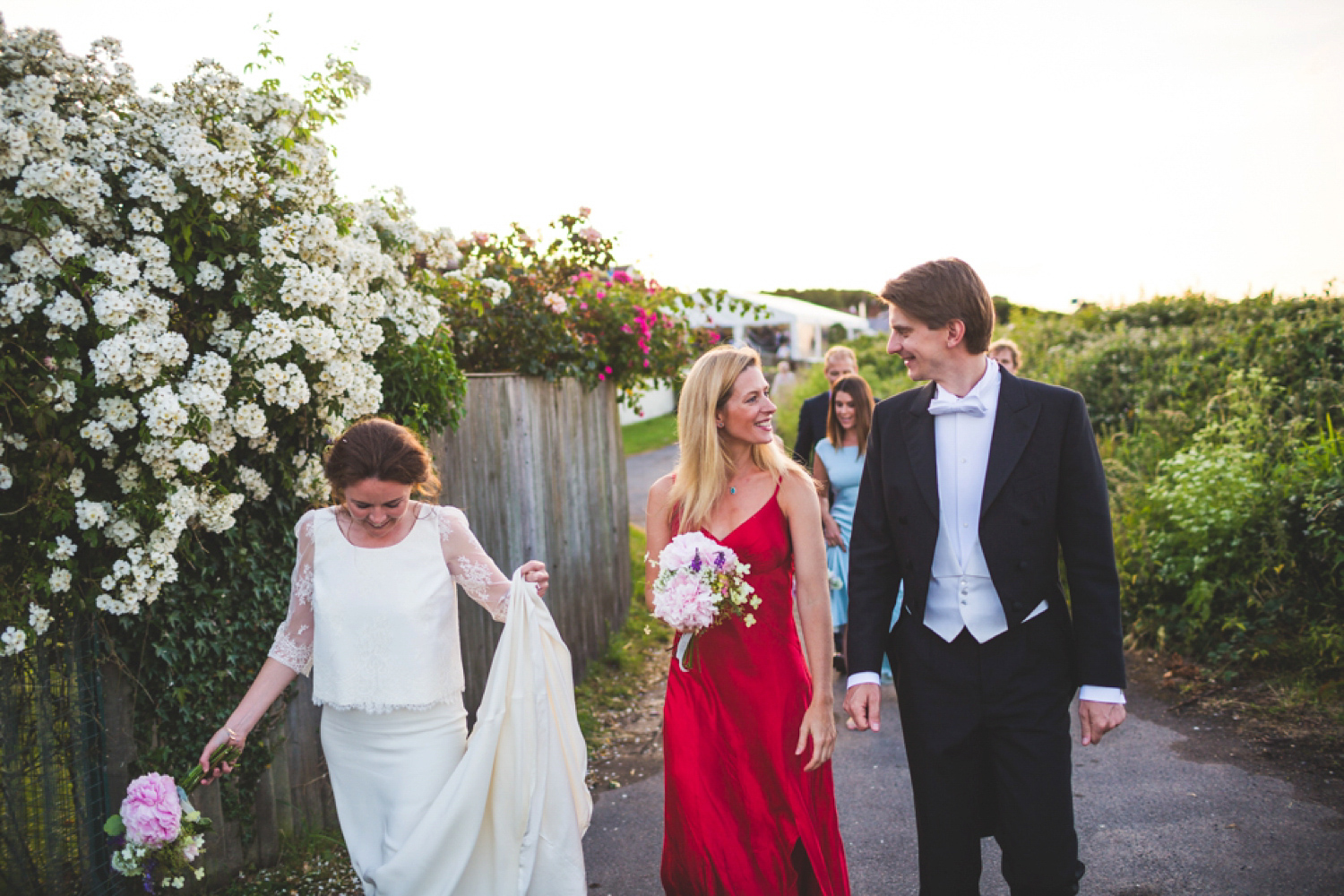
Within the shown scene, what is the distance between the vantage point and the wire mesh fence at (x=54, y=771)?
3262 mm

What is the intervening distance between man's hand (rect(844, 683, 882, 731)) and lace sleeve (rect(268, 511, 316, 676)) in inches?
71.5

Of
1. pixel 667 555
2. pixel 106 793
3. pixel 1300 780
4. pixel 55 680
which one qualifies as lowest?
pixel 1300 780

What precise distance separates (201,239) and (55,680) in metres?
1.73

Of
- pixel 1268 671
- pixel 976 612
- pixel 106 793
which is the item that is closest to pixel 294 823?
pixel 106 793

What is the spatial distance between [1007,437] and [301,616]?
94.0 inches

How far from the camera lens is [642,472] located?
1712 cm

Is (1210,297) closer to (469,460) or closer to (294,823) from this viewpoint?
(469,460)

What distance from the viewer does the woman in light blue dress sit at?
665 cm

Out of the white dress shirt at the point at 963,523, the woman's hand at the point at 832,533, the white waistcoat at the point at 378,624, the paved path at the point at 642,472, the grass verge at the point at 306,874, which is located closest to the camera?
the white dress shirt at the point at 963,523

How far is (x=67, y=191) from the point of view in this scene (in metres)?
3.16

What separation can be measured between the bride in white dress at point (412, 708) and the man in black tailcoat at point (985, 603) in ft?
3.51

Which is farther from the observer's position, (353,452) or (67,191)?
(67,191)

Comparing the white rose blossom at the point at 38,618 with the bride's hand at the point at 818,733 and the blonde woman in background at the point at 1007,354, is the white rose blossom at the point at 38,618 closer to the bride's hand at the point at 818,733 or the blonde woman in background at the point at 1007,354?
the bride's hand at the point at 818,733

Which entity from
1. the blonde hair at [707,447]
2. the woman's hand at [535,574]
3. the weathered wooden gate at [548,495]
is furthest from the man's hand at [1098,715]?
the weathered wooden gate at [548,495]
